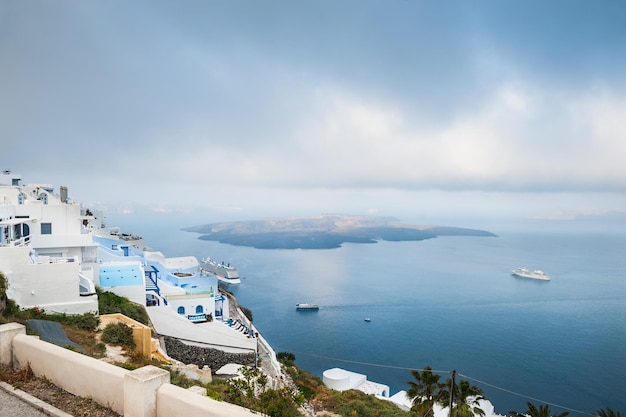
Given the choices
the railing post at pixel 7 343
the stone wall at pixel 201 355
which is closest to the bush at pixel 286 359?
the stone wall at pixel 201 355

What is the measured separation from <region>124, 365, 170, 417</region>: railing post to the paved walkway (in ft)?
2.23

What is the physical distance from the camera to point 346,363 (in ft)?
85.7

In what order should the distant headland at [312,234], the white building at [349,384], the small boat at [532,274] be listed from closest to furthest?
the white building at [349,384] → the small boat at [532,274] → the distant headland at [312,234]

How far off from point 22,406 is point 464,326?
121 ft

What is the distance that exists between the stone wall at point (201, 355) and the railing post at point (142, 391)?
11028mm

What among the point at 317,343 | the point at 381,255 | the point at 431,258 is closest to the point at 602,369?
the point at 317,343

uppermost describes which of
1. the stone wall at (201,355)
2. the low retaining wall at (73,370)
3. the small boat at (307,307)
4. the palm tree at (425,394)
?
the low retaining wall at (73,370)

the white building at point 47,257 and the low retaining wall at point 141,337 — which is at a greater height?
the white building at point 47,257

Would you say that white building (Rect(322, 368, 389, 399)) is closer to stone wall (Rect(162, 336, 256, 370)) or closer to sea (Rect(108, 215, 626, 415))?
sea (Rect(108, 215, 626, 415))

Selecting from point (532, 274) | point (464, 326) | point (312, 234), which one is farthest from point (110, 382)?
point (312, 234)

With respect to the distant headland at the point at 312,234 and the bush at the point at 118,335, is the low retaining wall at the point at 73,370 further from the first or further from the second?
the distant headland at the point at 312,234

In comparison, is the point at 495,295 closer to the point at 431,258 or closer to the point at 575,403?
the point at 575,403

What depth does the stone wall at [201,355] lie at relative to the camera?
527 inches

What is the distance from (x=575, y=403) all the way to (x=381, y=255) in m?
69.2
